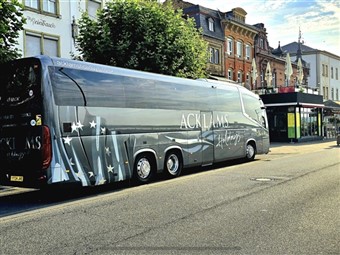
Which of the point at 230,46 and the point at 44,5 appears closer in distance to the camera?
the point at 44,5

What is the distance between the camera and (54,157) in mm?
9188

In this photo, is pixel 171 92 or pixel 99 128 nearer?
pixel 99 128

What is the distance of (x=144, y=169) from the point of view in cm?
1192

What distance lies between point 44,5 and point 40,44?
86.6 inches

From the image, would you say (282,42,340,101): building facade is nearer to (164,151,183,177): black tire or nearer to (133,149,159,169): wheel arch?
(164,151,183,177): black tire

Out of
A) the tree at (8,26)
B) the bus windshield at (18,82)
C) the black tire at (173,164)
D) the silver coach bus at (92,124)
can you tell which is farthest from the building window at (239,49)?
the bus windshield at (18,82)

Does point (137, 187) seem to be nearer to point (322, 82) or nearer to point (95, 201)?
point (95, 201)

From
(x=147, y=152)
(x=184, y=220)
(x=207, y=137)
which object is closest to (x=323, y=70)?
(x=207, y=137)

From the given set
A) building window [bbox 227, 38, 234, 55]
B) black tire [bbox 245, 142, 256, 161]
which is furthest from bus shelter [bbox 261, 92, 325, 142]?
black tire [bbox 245, 142, 256, 161]

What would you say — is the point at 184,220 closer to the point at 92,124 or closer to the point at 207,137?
the point at 92,124

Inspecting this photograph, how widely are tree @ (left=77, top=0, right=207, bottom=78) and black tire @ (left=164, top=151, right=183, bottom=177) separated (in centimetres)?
466

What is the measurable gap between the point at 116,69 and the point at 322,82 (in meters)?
61.5

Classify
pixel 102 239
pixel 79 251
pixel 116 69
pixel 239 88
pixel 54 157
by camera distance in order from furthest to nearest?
pixel 239 88 < pixel 116 69 < pixel 54 157 < pixel 102 239 < pixel 79 251

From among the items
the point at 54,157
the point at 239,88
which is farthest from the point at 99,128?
the point at 239,88
